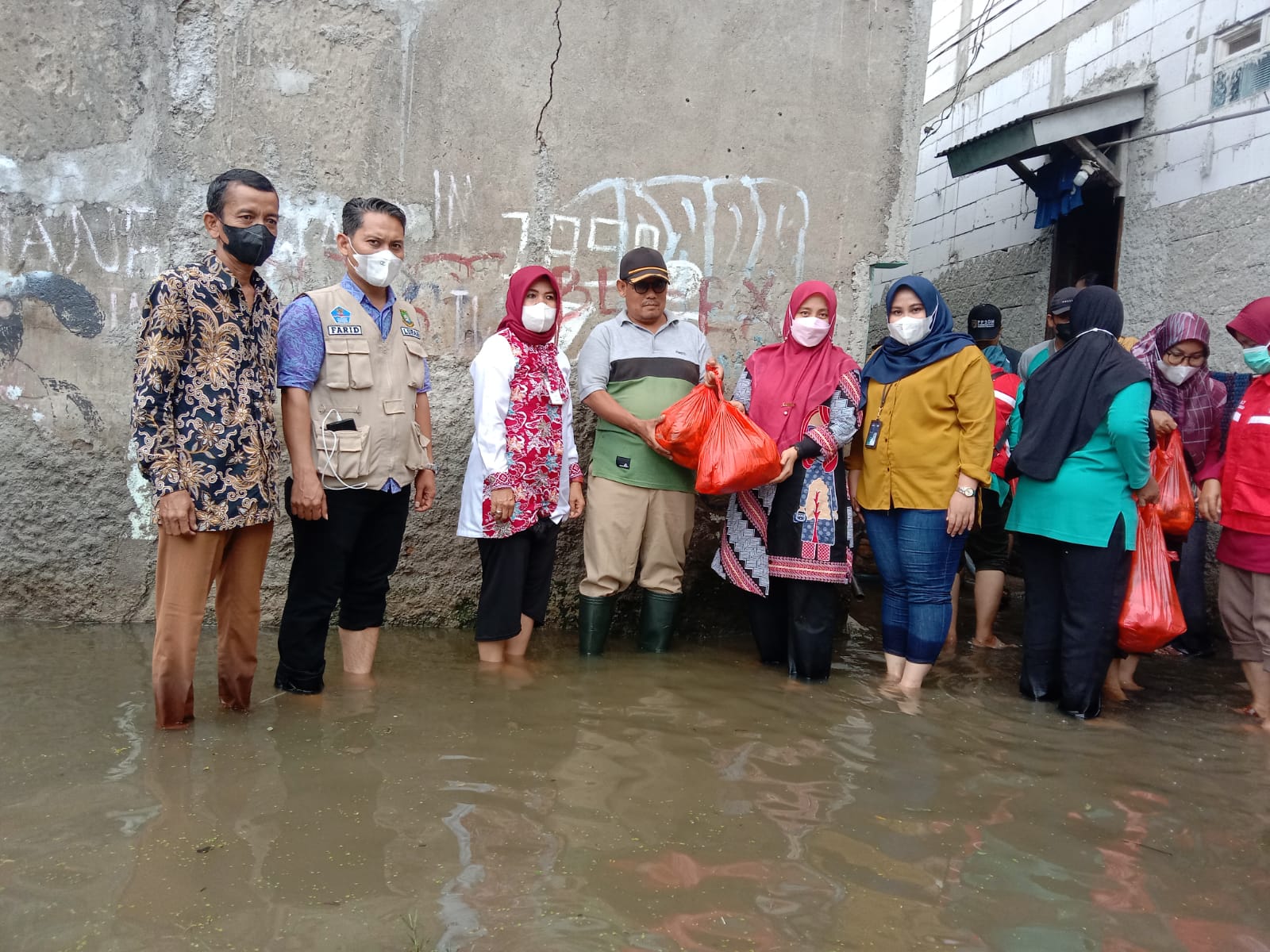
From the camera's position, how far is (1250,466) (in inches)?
161

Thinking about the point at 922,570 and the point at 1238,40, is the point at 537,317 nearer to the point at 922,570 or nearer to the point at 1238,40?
the point at 922,570

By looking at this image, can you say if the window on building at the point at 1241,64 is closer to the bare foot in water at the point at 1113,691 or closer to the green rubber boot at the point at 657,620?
A: the bare foot in water at the point at 1113,691

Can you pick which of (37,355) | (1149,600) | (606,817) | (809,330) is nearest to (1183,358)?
(1149,600)

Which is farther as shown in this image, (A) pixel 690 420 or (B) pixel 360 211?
(A) pixel 690 420

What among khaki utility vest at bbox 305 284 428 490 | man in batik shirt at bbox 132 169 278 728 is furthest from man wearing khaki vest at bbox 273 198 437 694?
man in batik shirt at bbox 132 169 278 728

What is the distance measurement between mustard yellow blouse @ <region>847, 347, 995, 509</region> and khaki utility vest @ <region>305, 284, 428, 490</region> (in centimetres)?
191

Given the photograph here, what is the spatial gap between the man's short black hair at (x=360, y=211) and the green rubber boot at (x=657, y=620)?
6.28 feet

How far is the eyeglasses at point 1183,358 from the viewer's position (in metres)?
4.48

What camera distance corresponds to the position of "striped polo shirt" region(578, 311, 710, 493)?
4.37 meters

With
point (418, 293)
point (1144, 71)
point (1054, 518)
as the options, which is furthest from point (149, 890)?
point (1144, 71)

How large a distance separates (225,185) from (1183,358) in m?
3.94

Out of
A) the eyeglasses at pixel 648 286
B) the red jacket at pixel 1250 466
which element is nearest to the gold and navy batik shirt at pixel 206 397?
the eyeglasses at pixel 648 286

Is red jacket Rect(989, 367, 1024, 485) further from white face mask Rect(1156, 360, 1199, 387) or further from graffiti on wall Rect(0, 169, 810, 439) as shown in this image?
graffiti on wall Rect(0, 169, 810, 439)

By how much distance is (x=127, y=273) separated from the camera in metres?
4.31
